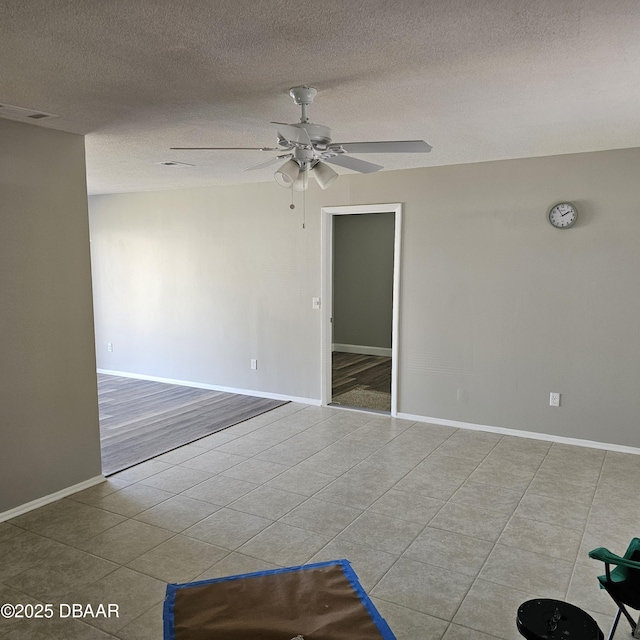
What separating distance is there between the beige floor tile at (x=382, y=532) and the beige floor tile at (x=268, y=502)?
18.5 inches

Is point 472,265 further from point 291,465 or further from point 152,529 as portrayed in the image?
point 152,529

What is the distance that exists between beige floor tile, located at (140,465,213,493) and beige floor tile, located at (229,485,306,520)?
0.47m

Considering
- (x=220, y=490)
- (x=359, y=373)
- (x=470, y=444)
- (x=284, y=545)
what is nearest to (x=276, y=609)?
(x=284, y=545)

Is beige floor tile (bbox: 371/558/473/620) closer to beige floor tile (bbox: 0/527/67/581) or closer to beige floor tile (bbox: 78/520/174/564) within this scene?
beige floor tile (bbox: 78/520/174/564)

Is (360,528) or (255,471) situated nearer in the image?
(360,528)

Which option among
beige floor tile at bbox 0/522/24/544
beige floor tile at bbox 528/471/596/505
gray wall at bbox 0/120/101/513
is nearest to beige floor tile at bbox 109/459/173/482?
gray wall at bbox 0/120/101/513

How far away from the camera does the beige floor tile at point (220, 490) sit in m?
3.69

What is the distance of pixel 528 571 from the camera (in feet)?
9.29

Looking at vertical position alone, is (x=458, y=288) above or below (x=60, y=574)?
above

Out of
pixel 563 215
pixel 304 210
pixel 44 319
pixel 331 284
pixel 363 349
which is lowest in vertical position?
pixel 363 349

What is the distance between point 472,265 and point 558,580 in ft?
9.41

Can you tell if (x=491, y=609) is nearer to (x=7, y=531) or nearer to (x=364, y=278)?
(x=7, y=531)

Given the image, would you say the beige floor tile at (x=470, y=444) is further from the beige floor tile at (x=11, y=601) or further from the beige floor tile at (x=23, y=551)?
the beige floor tile at (x=11, y=601)

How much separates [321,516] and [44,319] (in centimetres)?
220
